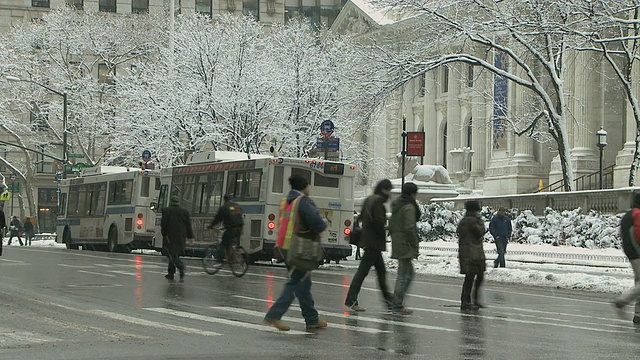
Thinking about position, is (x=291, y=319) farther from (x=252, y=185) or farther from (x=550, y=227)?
(x=550, y=227)

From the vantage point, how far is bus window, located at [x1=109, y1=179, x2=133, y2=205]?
4125cm

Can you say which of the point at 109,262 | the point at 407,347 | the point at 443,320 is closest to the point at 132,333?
the point at 407,347

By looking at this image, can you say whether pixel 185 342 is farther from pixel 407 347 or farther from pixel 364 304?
pixel 364 304

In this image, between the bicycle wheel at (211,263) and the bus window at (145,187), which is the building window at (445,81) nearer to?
the bus window at (145,187)

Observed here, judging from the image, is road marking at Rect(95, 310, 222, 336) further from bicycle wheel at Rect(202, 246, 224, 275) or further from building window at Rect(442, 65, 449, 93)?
building window at Rect(442, 65, 449, 93)

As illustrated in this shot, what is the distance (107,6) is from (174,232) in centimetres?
7421

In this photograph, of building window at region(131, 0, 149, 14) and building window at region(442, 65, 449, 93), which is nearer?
building window at region(442, 65, 449, 93)

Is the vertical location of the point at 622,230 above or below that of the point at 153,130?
below

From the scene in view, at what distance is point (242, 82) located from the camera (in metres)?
55.8

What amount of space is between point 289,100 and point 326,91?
1.84 m

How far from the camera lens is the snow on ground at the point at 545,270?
24.2 meters

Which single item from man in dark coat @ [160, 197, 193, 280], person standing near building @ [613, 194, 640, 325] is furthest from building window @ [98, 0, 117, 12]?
person standing near building @ [613, 194, 640, 325]

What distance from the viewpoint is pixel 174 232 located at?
23.0 metres

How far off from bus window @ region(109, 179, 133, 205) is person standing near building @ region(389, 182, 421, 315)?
26186mm
